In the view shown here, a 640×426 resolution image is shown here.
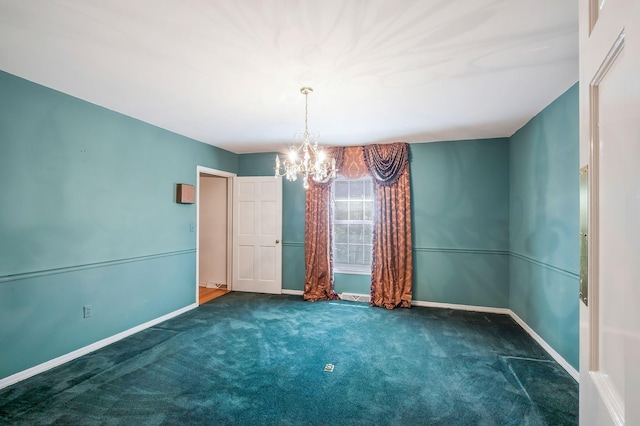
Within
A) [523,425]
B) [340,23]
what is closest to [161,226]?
[340,23]

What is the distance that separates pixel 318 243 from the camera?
15.9 ft

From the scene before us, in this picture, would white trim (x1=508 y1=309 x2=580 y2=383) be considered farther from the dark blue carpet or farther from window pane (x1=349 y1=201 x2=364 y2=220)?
window pane (x1=349 y1=201 x2=364 y2=220)

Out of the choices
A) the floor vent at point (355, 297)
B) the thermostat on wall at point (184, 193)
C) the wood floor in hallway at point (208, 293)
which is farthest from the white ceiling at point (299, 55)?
the wood floor in hallway at point (208, 293)

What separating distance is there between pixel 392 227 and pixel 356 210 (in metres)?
0.71

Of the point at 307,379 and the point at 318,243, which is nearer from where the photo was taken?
the point at 307,379

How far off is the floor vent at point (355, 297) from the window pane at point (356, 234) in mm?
849

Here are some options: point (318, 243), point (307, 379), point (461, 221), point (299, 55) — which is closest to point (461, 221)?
point (461, 221)

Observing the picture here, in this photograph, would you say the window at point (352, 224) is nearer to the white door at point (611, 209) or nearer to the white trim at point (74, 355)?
the white trim at point (74, 355)

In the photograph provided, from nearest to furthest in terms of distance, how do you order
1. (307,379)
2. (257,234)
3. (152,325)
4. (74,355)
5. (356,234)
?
(307,379) → (74,355) → (152,325) → (356,234) → (257,234)

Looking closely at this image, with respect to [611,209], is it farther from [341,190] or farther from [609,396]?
[341,190]

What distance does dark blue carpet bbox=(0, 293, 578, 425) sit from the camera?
6.82ft

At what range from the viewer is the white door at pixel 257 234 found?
5094 millimetres

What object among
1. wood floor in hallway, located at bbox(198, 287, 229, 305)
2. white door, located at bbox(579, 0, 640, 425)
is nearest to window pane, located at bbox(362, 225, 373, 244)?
wood floor in hallway, located at bbox(198, 287, 229, 305)

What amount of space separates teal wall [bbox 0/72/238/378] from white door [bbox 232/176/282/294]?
1.26m
